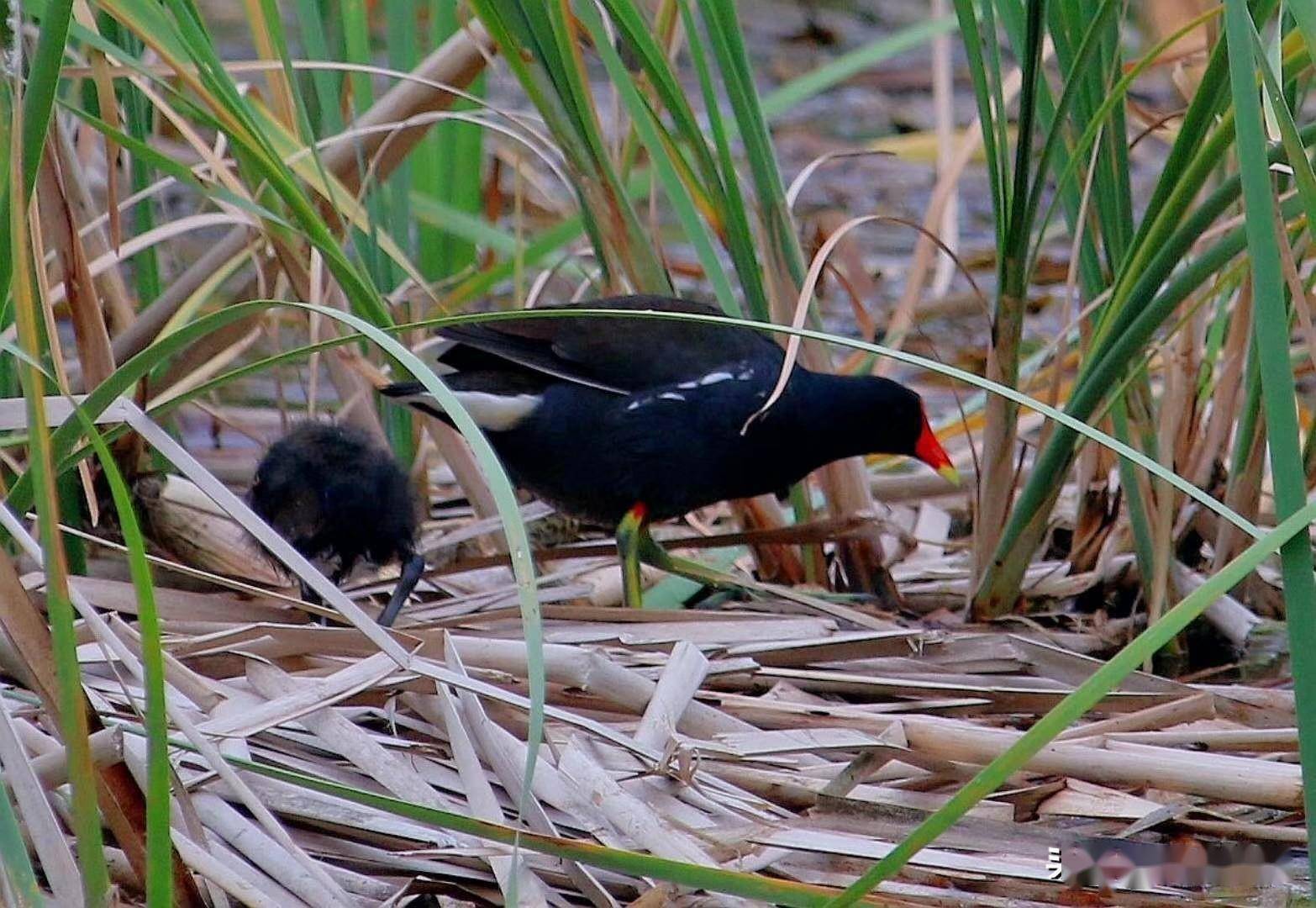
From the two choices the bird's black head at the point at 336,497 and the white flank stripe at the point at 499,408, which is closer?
the bird's black head at the point at 336,497

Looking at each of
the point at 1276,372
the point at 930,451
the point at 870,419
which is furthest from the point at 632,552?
the point at 1276,372

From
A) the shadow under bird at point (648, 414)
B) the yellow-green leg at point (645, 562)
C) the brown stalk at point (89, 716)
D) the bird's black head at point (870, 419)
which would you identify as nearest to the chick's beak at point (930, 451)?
the bird's black head at point (870, 419)

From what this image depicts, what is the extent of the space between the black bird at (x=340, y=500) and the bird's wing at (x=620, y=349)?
0.36 m

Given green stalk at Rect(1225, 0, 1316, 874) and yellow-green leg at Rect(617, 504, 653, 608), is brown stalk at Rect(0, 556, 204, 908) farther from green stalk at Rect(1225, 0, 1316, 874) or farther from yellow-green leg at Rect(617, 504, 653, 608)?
yellow-green leg at Rect(617, 504, 653, 608)

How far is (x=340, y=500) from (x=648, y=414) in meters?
0.55

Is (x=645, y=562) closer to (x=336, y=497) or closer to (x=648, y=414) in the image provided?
(x=648, y=414)

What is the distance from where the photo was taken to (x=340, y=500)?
7.29 ft

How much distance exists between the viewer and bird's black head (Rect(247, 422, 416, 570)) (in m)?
2.23

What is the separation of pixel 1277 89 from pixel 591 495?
60.9 inches

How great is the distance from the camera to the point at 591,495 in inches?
102

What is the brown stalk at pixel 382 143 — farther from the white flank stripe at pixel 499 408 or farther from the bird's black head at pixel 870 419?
the bird's black head at pixel 870 419

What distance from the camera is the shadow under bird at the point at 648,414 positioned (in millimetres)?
2527

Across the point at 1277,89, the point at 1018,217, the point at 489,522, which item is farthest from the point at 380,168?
the point at 1277,89

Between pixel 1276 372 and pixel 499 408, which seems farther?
→ pixel 499 408
